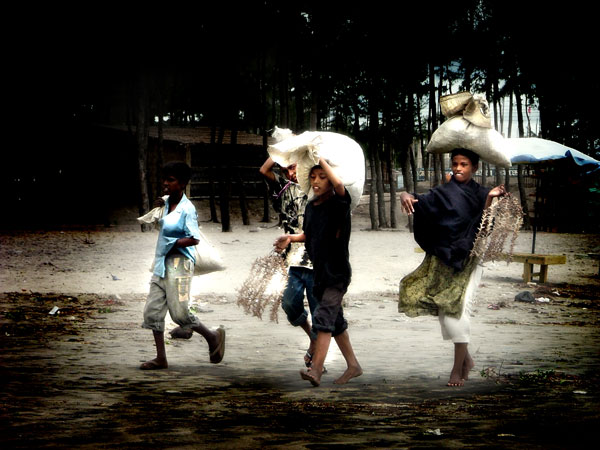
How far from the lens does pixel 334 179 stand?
18.4ft

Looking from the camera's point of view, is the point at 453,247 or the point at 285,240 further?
the point at 285,240

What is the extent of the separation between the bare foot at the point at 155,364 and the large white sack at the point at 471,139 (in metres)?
2.55

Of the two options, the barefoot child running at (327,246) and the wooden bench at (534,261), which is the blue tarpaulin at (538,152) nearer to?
the wooden bench at (534,261)

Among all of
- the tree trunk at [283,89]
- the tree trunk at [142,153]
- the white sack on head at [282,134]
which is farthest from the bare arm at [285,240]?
the tree trunk at [283,89]

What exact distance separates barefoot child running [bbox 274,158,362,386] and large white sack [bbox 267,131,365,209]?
0.30ft

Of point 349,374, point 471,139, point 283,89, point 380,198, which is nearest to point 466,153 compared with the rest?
point 471,139

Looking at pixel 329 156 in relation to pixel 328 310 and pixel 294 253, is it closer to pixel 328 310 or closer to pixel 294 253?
pixel 294 253

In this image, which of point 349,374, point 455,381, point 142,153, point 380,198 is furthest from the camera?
point 380,198

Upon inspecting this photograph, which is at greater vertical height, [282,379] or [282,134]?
[282,134]

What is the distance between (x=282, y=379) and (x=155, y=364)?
3.26 ft

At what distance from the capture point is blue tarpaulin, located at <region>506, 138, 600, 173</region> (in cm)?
1484

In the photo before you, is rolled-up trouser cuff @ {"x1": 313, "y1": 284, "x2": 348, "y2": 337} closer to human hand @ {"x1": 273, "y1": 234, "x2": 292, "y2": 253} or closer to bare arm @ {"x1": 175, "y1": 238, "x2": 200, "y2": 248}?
human hand @ {"x1": 273, "y1": 234, "x2": 292, "y2": 253}

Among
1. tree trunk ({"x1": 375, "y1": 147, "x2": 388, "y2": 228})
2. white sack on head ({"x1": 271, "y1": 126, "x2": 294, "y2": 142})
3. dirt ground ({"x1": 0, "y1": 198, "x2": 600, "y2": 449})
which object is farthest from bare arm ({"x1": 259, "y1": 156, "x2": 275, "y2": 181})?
tree trunk ({"x1": 375, "y1": 147, "x2": 388, "y2": 228})

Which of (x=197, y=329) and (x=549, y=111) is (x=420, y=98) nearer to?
(x=549, y=111)
